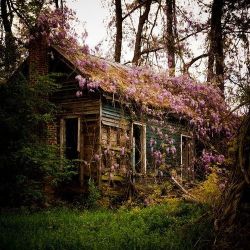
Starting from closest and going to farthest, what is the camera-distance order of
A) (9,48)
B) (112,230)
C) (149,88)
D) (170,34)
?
(112,230)
(149,88)
(9,48)
(170,34)

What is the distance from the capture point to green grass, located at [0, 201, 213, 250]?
7.26m

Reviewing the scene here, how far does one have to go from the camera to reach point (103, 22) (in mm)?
33250

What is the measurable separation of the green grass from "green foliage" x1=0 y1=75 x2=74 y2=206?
61.3 inches

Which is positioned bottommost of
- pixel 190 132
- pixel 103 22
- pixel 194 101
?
pixel 190 132

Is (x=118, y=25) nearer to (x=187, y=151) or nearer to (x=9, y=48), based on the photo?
(x=9, y=48)

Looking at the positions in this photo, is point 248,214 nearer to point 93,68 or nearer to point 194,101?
point 93,68

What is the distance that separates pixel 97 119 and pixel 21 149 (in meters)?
4.03

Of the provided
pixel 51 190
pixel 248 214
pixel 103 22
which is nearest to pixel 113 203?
pixel 51 190

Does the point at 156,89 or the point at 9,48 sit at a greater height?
the point at 9,48

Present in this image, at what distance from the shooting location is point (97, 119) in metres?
15.8

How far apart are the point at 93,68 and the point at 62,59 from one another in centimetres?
126

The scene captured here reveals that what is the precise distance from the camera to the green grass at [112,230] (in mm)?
7259

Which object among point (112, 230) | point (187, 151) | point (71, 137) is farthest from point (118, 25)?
point (112, 230)

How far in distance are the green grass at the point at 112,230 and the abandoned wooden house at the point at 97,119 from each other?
4711mm
